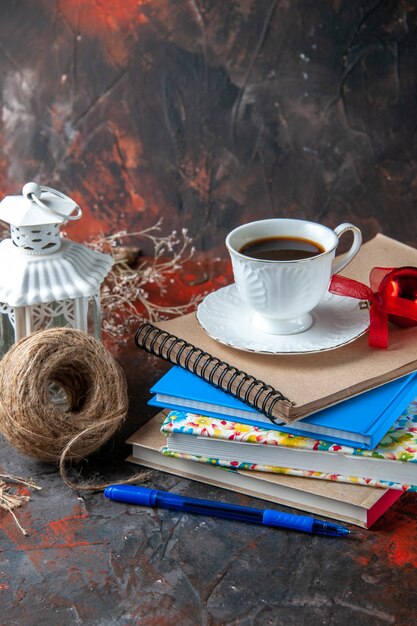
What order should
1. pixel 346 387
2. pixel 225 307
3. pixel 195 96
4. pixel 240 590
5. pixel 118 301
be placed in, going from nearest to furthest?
pixel 240 590
pixel 346 387
pixel 225 307
pixel 118 301
pixel 195 96

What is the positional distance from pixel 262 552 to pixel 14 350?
1.12ft

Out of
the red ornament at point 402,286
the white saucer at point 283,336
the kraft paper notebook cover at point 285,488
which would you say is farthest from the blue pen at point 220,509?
the red ornament at point 402,286

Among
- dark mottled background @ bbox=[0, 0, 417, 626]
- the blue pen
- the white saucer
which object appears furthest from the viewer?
dark mottled background @ bbox=[0, 0, 417, 626]

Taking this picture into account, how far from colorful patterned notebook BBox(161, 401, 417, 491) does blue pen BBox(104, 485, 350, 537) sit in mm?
47

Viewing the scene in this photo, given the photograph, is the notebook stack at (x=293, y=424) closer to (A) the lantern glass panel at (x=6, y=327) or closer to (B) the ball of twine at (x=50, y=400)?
(B) the ball of twine at (x=50, y=400)

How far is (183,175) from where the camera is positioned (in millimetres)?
1632

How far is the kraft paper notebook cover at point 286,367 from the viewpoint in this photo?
3.09 ft

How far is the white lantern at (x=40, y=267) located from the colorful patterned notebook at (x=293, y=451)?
0.20 meters

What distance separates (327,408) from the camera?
0.95 m

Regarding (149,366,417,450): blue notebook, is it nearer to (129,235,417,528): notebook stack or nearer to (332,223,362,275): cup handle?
(129,235,417,528): notebook stack

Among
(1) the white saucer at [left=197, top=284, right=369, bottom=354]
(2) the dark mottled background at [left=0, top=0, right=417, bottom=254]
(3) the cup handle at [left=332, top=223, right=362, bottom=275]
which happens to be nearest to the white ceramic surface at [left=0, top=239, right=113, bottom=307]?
(1) the white saucer at [left=197, top=284, right=369, bottom=354]

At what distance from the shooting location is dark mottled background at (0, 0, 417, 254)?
1512 millimetres

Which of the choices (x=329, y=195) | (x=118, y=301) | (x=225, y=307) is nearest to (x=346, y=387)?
(x=225, y=307)

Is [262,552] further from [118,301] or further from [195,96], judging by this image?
[195,96]
